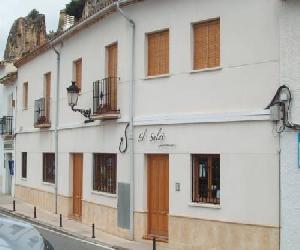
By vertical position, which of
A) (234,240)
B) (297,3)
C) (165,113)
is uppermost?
(297,3)

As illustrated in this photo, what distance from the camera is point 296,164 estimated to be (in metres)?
11.8

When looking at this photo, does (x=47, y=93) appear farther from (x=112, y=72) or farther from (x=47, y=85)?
(x=112, y=72)

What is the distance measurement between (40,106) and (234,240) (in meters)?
13.1

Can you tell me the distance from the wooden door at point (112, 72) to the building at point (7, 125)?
512 inches

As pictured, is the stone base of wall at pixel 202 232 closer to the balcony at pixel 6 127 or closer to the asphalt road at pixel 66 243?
the asphalt road at pixel 66 243

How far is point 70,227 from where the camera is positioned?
18312 mm

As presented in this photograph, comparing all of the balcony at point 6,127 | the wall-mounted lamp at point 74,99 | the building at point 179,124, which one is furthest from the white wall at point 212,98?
the balcony at point 6,127

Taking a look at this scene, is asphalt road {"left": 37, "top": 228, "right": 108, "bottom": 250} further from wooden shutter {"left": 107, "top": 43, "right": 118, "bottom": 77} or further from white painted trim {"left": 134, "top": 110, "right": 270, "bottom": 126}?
wooden shutter {"left": 107, "top": 43, "right": 118, "bottom": 77}

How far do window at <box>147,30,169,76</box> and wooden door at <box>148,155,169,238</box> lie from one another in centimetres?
223

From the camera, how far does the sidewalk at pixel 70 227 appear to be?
14797mm

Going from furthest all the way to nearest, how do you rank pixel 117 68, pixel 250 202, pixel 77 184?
pixel 77 184
pixel 117 68
pixel 250 202

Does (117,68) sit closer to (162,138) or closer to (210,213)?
(162,138)

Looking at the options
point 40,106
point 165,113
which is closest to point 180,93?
point 165,113

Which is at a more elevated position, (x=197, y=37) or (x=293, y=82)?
(x=197, y=37)
